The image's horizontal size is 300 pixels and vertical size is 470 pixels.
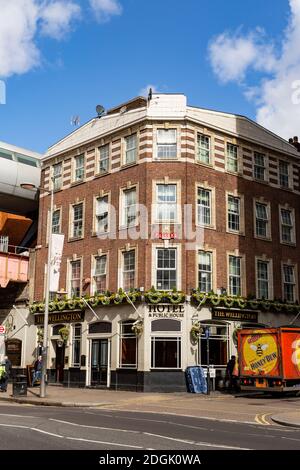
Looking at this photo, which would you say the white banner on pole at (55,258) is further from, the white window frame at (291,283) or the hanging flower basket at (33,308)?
the white window frame at (291,283)

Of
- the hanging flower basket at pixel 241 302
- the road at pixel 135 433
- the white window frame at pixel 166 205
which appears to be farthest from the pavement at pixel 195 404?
the white window frame at pixel 166 205

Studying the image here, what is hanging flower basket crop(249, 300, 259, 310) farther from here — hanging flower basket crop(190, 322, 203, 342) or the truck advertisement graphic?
the truck advertisement graphic

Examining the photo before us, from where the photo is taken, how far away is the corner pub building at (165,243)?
30.0m

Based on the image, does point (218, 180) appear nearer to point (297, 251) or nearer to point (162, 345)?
point (297, 251)

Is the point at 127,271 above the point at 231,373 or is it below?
above

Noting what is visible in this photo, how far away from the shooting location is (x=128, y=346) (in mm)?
30547

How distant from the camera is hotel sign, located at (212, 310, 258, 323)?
1218 inches

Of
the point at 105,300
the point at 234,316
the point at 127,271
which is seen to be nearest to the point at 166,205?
the point at 127,271

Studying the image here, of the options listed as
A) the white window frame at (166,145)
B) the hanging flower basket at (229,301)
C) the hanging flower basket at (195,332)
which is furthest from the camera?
the white window frame at (166,145)

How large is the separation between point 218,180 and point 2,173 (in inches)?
696

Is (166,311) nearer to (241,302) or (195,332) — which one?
(195,332)

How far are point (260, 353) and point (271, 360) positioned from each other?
0.70 m

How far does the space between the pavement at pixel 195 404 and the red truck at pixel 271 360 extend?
28.2 inches
